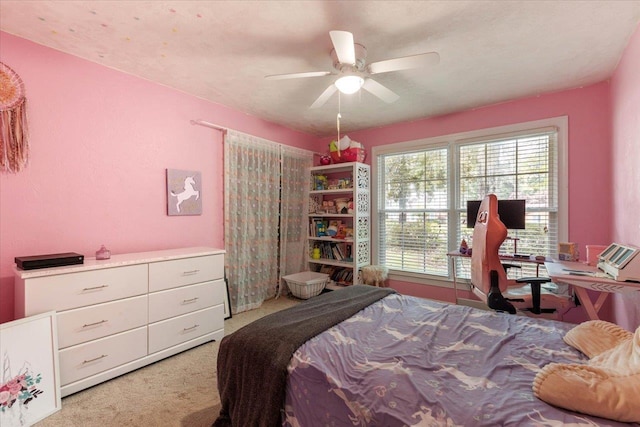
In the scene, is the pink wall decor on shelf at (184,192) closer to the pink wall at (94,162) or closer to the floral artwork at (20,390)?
the pink wall at (94,162)

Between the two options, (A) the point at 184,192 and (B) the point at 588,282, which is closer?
(B) the point at 588,282

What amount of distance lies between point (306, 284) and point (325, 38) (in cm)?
277

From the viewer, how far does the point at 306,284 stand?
12.3 feet

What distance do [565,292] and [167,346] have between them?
3.73m

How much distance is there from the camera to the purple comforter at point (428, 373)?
3.26 feet

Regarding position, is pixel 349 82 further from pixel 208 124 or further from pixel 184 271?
pixel 184 271

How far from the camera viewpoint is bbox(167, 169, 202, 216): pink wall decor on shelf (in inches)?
114

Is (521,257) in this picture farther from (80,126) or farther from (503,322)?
(80,126)

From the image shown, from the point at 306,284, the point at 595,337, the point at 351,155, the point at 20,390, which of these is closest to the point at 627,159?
the point at 595,337

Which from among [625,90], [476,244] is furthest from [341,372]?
[625,90]

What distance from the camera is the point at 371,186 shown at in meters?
4.25

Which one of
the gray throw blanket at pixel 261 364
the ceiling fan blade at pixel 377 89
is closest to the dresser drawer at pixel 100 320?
the gray throw blanket at pixel 261 364

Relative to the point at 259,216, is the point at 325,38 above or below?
above

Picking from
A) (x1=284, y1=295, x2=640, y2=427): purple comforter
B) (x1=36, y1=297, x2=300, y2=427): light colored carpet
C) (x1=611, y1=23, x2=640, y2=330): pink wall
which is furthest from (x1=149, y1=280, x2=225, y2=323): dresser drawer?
(x1=611, y1=23, x2=640, y2=330): pink wall
